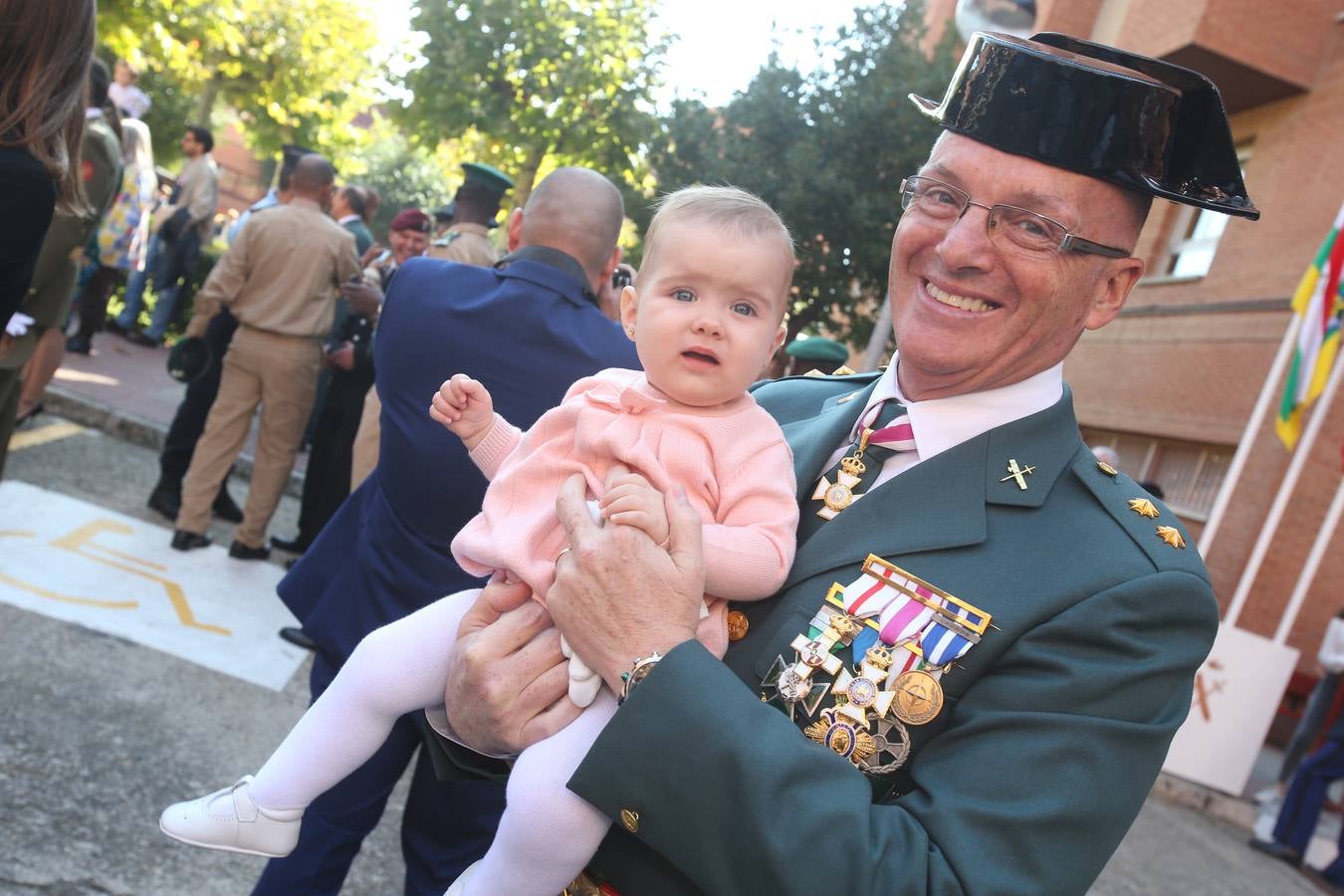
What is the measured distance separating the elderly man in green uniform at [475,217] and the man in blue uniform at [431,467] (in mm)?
2802

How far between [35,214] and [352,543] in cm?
132

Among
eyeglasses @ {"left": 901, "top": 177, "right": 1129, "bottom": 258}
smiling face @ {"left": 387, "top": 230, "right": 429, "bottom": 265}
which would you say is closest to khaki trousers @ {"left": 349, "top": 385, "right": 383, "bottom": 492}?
smiling face @ {"left": 387, "top": 230, "right": 429, "bottom": 265}

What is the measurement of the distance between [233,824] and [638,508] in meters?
1.09

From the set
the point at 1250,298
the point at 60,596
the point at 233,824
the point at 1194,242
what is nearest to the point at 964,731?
the point at 233,824

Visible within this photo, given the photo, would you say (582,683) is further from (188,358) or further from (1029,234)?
(188,358)

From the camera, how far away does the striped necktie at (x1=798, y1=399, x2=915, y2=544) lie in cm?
198

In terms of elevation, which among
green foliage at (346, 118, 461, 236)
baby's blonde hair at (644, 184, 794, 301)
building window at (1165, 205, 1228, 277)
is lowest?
baby's blonde hair at (644, 184, 794, 301)

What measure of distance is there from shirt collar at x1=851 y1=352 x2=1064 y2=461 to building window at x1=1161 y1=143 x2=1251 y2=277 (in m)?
13.1

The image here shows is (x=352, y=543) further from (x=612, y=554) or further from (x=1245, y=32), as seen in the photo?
(x=1245, y=32)

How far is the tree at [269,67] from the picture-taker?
76.7 feet

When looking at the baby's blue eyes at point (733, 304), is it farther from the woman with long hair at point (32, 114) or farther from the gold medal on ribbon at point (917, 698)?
the woman with long hair at point (32, 114)

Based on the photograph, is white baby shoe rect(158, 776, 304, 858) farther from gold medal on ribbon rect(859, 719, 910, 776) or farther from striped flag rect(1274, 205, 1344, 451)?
striped flag rect(1274, 205, 1344, 451)

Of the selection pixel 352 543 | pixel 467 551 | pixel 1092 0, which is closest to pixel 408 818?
pixel 352 543

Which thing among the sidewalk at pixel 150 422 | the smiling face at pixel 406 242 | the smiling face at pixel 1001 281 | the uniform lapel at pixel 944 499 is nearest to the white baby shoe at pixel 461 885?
the uniform lapel at pixel 944 499
